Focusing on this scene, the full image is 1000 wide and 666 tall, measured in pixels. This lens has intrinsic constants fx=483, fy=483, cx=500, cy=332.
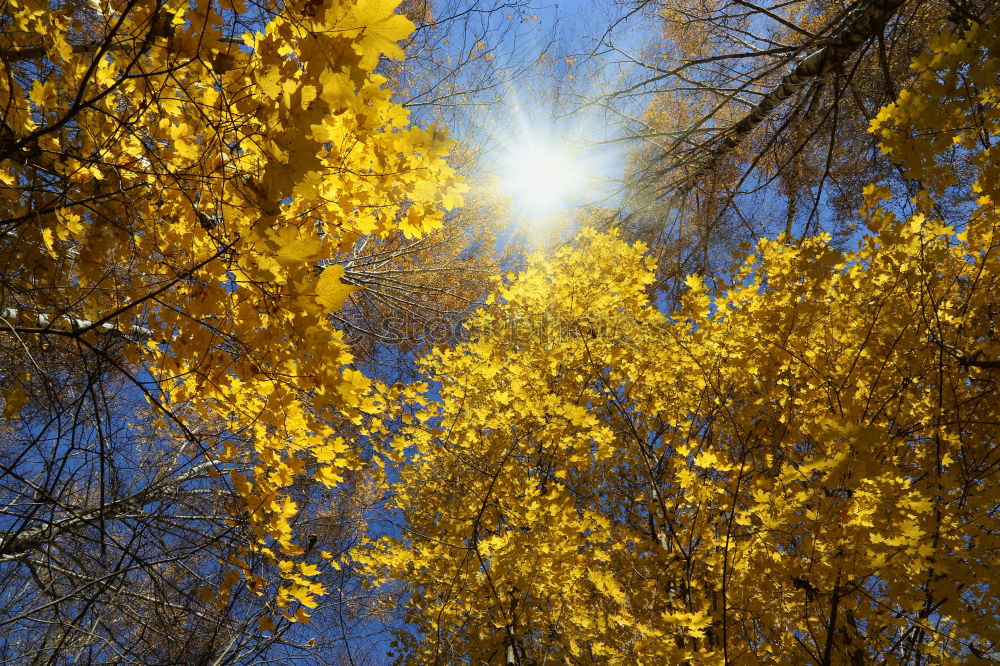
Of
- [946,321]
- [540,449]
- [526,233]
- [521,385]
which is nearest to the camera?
[946,321]

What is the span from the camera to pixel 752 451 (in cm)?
287

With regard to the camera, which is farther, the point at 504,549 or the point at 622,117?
the point at 622,117

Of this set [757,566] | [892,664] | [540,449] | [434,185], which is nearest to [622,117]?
[434,185]

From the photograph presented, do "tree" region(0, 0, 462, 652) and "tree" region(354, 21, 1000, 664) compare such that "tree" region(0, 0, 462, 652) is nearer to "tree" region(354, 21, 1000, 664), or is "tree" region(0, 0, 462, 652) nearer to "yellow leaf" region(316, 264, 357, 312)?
"yellow leaf" region(316, 264, 357, 312)

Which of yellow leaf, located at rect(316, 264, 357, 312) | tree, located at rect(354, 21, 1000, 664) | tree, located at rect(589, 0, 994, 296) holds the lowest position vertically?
yellow leaf, located at rect(316, 264, 357, 312)

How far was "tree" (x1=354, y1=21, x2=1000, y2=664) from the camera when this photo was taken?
179 centimetres

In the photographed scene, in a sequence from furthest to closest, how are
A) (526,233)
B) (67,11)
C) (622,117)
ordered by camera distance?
1. (526,233)
2. (622,117)
3. (67,11)

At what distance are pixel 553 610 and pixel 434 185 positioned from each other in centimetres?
263

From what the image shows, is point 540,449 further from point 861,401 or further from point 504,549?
point 861,401

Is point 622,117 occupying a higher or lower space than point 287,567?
higher

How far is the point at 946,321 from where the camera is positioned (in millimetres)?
2609

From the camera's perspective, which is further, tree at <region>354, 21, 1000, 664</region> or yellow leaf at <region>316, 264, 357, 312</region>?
tree at <region>354, 21, 1000, 664</region>

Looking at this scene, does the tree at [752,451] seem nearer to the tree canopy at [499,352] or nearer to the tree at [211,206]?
the tree canopy at [499,352]

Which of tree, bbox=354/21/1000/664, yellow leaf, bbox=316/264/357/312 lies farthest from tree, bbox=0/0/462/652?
tree, bbox=354/21/1000/664
